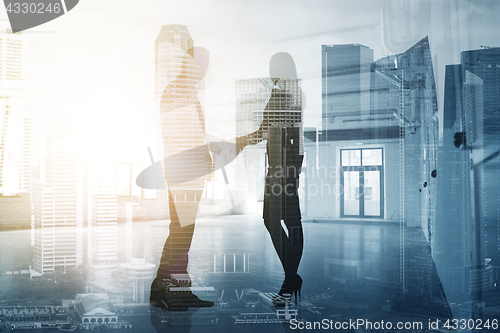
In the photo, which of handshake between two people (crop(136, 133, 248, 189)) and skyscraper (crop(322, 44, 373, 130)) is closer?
handshake between two people (crop(136, 133, 248, 189))

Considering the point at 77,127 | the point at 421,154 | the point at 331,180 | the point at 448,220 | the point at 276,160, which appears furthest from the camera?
the point at 331,180

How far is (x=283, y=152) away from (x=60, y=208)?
2.60 metres

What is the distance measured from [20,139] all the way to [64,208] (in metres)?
1.01

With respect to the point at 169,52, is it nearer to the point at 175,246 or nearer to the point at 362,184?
the point at 175,246

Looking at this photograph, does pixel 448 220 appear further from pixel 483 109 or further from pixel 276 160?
pixel 276 160

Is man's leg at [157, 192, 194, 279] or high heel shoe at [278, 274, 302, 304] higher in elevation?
man's leg at [157, 192, 194, 279]

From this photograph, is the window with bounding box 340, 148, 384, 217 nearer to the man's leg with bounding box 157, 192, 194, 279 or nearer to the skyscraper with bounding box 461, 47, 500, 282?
the skyscraper with bounding box 461, 47, 500, 282

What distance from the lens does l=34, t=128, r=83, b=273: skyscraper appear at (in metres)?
4.34

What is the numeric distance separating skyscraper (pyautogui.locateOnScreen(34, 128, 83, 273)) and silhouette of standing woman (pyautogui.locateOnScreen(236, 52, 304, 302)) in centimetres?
198

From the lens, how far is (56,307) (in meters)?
4.01

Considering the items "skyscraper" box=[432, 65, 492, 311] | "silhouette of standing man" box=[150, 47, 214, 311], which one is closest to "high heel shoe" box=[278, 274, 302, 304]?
"silhouette of standing man" box=[150, 47, 214, 311]

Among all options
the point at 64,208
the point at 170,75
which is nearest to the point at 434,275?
the point at 170,75

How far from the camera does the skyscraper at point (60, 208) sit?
4.34m

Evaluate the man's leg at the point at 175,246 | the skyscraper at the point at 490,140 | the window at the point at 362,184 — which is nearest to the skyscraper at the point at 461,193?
the skyscraper at the point at 490,140
